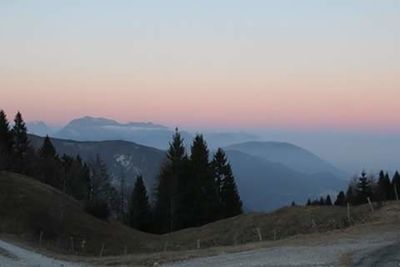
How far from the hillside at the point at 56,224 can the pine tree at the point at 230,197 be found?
25.6 m

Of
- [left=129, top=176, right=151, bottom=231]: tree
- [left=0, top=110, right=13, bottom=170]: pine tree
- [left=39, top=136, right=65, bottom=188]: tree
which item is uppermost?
[left=0, top=110, right=13, bottom=170]: pine tree

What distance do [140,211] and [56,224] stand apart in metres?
32.1

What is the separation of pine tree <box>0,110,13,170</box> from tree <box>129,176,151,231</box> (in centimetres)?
1988

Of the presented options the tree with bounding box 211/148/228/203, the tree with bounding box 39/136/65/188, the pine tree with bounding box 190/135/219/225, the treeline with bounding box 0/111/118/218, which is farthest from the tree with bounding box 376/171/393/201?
the tree with bounding box 39/136/65/188

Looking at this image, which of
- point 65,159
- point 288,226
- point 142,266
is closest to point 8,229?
point 288,226

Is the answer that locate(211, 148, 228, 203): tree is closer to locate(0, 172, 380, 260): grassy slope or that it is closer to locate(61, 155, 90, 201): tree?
locate(61, 155, 90, 201): tree

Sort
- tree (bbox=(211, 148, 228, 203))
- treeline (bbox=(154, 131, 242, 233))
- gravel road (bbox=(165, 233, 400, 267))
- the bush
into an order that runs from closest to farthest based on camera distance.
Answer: gravel road (bbox=(165, 233, 400, 267)) → the bush → treeline (bbox=(154, 131, 242, 233)) → tree (bbox=(211, 148, 228, 203))

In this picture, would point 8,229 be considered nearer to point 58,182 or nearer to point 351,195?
point 58,182

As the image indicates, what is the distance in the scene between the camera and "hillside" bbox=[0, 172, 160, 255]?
57406mm

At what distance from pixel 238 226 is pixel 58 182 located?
57.5 metres

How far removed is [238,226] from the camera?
54.0 metres

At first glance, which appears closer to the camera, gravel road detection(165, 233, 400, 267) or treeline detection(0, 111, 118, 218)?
gravel road detection(165, 233, 400, 267)

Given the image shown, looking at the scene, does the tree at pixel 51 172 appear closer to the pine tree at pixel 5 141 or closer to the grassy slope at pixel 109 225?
the pine tree at pixel 5 141

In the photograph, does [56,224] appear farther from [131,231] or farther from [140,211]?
[140,211]
